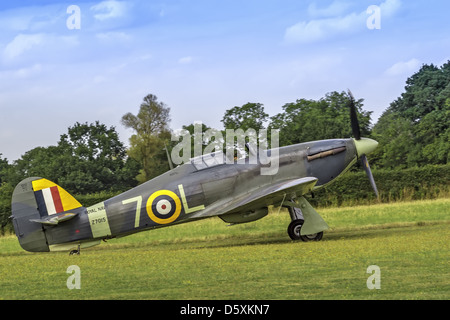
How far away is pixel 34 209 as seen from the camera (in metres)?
14.4

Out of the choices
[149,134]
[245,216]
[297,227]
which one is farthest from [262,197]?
[149,134]

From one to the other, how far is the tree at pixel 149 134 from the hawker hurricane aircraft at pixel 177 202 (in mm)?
24807

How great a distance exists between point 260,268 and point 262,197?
3.73m

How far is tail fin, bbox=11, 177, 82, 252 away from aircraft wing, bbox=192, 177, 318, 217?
129 inches

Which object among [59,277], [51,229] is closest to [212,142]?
[51,229]

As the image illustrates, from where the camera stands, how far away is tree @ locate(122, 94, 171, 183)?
40.4 metres

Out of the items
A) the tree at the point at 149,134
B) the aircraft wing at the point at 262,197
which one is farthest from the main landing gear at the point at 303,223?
the tree at the point at 149,134

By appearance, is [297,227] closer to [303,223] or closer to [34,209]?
[303,223]

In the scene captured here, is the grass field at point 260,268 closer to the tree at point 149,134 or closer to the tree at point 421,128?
the tree at point 149,134
